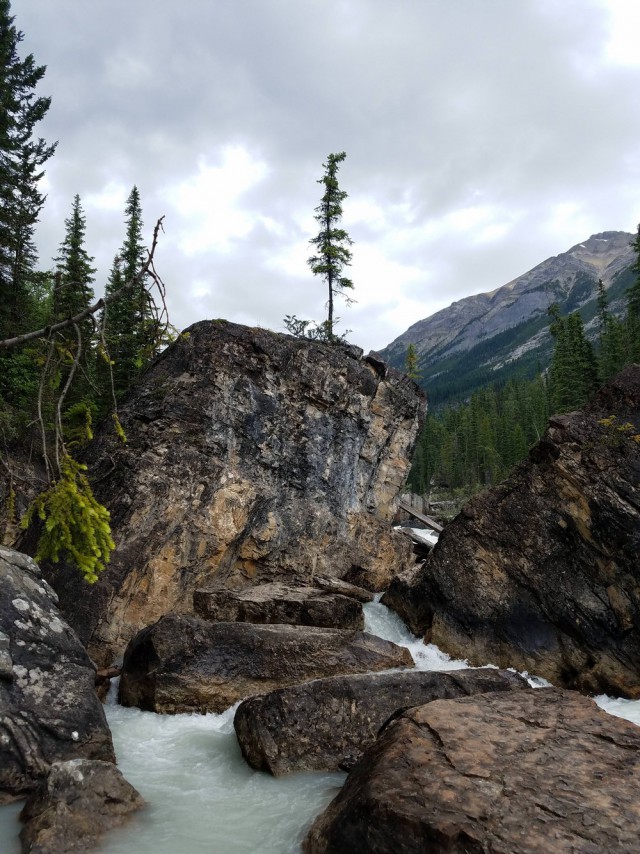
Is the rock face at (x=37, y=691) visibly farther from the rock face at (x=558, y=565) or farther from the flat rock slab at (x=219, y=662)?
the rock face at (x=558, y=565)

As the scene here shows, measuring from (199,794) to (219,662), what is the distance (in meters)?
4.60

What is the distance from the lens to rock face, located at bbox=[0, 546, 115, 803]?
8.07 m

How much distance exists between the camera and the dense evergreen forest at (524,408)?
46.8 metres

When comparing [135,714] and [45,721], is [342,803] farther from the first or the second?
[135,714]

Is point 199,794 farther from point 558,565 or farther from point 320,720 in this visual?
point 558,565

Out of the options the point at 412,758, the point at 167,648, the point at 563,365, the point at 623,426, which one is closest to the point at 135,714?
the point at 167,648

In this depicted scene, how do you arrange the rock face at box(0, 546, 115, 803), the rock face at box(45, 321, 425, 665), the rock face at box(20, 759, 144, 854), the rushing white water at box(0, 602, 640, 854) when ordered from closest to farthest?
1. the rock face at box(20, 759, 144, 854)
2. the rushing white water at box(0, 602, 640, 854)
3. the rock face at box(0, 546, 115, 803)
4. the rock face at box(45, 321, 425, 665)

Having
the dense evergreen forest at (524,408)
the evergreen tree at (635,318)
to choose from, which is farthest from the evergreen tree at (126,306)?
the evergreen tree at (635,318)

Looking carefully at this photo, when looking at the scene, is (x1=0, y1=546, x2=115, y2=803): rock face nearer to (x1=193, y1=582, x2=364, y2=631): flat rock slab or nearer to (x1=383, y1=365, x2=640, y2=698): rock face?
(x1=193, y1=582, x2=364, y2=631): flat rock slab

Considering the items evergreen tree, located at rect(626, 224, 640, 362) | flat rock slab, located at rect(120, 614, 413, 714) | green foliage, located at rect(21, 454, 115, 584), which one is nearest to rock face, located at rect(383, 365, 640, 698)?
flat rock slab, located at rect(120, 614, 413, 714)

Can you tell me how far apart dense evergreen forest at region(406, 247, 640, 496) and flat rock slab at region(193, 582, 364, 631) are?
32.4 metres

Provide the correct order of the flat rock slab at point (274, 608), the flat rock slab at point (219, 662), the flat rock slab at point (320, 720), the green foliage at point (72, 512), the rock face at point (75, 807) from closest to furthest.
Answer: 1. the green foliage at point (72, 512)
2. the rock face at point (75, 807)
3. the flat rock slab at point (320, 720)
4. the flat rock slab at point (219, 662)
5. the flat rock slab at point (274, 608)

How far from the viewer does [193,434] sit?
19.3m

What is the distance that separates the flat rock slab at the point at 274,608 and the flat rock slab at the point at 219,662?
182 centimetres
